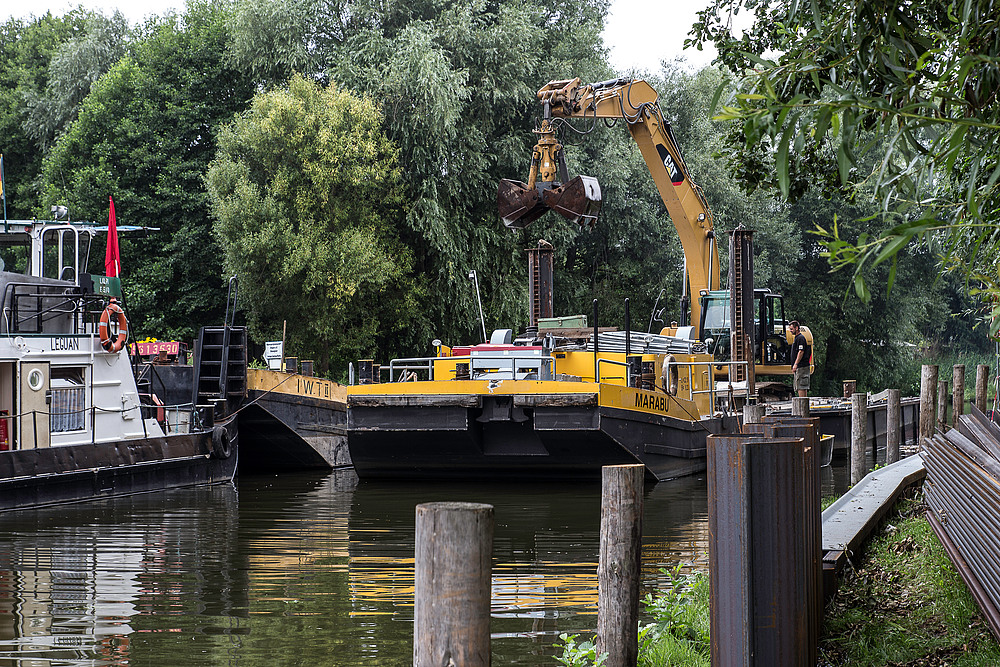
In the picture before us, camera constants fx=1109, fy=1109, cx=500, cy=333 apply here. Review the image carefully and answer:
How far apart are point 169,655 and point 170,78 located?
3219 centimetres

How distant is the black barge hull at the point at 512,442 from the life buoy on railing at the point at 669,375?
72cm

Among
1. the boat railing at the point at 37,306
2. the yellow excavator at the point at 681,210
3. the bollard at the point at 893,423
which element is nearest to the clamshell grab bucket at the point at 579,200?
the yellow excavator at the point at 681,210

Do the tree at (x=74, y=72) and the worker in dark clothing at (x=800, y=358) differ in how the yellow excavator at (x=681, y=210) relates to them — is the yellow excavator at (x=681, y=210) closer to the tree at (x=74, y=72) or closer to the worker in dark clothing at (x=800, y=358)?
the worker in dark clothing at (x=800, y=358)

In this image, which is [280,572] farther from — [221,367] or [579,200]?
[221,367]

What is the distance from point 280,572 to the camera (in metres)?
11.2

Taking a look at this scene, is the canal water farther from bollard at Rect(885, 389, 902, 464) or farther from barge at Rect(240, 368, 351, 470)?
barge at Rect(240, 368, 351, 470)

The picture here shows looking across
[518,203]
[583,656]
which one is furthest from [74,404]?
[583,656]

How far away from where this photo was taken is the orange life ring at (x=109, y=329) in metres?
17.8

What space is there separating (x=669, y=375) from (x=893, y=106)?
15.0m

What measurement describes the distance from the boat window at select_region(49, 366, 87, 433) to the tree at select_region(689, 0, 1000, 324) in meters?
13.8

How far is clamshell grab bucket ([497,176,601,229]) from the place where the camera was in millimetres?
18125

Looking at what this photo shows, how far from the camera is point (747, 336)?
20281mm

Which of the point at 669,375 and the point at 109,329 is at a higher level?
the point at 109,329

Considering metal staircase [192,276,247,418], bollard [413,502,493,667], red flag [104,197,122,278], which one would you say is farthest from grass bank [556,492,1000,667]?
metal staircase [192,276,247,418]
